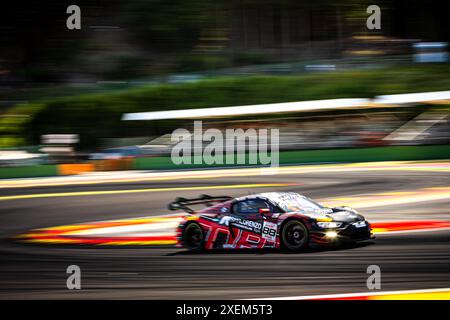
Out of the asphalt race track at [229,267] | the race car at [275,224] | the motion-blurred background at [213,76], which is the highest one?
the motion-blurred background at [213,76]

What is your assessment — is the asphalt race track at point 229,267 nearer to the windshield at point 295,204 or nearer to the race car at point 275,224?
the race car at point 275,224

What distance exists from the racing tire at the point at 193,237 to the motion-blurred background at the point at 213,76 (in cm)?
966

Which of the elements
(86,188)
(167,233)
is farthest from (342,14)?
(167,233)

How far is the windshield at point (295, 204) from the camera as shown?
431 inches

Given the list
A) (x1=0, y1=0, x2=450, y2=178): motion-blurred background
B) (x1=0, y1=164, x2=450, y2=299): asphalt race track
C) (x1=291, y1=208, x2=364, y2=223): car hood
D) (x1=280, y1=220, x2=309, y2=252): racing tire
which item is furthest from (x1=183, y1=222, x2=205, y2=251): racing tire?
(x1=0, y1=0, x2=450, y2=178): motion-blurred background

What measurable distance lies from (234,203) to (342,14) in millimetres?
25204

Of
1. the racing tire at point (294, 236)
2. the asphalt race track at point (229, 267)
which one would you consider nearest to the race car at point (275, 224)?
the racing tire at point (294, 236)

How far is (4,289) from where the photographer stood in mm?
10961

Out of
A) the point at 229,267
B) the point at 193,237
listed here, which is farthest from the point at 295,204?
the point at 193,237

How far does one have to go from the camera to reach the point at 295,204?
36.4ft

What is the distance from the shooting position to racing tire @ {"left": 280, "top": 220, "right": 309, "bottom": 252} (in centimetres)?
1071

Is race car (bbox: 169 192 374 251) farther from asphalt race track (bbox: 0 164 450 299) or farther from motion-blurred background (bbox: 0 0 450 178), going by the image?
motion-blurred background (bbox: 0 0 450 178)

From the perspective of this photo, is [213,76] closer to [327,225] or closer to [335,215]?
[335,215]
